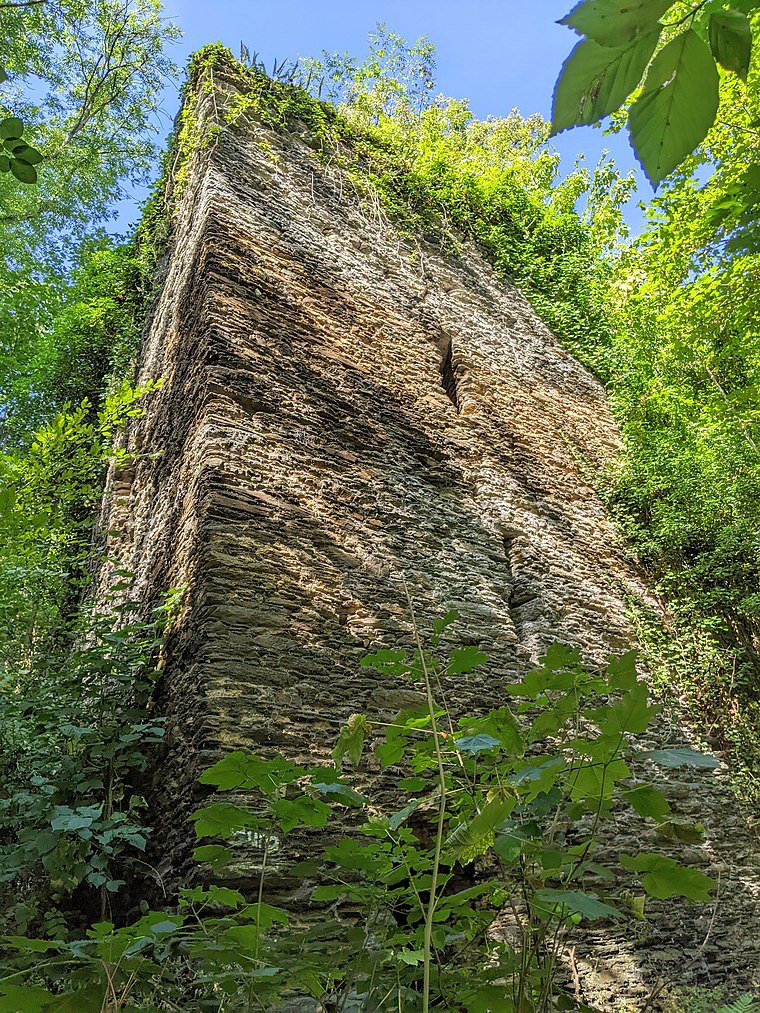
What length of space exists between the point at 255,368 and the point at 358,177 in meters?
3.60

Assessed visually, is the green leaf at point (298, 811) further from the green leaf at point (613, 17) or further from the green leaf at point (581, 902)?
the green leaf at point (613, 17)

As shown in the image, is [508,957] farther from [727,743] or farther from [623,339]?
[623,339]

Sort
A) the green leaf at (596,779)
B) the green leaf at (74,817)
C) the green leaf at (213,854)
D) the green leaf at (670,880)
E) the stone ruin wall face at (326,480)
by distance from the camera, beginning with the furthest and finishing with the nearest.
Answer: the stone ruin wall face at (326,480) < the green leaf at (74,817) < the green leaf at (213,854) < the green leaf at (596,779) < the green leaf at (670,880)

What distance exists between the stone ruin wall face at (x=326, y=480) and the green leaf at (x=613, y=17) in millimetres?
2871

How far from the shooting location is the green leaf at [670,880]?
4.01 feet

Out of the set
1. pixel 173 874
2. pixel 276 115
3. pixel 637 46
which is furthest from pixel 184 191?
pixel 637 46

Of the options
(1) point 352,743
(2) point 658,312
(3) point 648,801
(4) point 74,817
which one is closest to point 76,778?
(4) point 74,817

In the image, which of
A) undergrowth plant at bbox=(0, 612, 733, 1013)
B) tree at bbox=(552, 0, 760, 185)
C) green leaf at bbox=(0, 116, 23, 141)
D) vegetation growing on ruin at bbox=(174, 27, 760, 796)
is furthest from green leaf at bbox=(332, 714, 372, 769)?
vegetation growing on ruin at bbox=(174, 27, 760, 796)

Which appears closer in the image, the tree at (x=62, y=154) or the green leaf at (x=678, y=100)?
the green leaf at (x=678, y=100)

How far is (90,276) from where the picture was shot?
862 cm

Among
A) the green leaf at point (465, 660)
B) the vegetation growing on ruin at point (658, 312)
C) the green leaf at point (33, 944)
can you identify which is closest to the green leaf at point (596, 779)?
the green leaf at point (465, 660)

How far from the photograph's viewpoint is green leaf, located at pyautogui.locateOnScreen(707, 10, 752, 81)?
737mm

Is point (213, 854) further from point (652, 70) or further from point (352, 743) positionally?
point (652, 70)

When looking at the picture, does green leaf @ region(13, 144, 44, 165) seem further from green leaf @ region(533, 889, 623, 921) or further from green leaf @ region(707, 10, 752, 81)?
green leaf @ region(533, 889, 623, 921)
